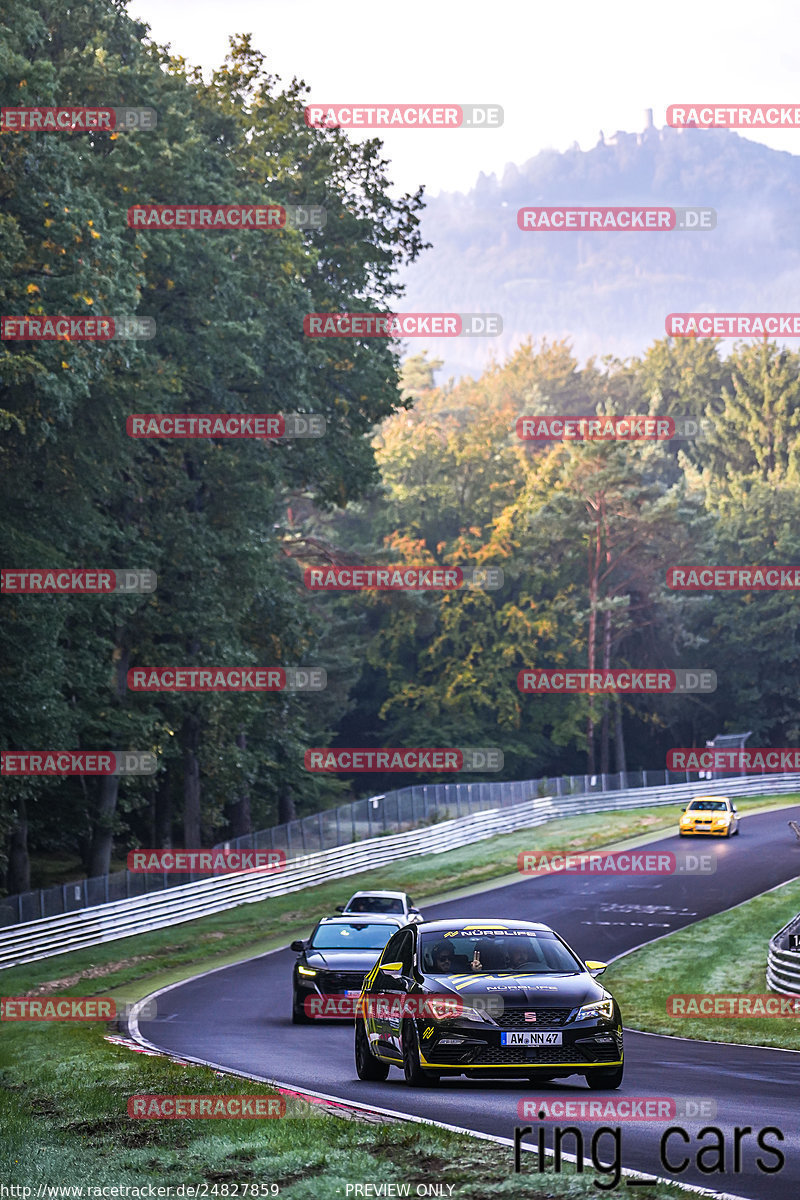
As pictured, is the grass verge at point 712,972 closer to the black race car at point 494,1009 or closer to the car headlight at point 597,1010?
the black race car at point 494,1009

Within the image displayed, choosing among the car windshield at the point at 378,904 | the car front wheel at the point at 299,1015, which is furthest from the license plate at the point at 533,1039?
the car windshield at the point at 378,904

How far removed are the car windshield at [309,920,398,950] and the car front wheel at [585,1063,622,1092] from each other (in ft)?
32.6

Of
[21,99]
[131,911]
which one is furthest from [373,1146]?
[131,911]

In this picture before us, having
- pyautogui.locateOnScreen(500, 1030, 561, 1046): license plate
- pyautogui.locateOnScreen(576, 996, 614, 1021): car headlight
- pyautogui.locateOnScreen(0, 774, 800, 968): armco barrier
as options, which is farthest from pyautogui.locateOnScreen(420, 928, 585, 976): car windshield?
pyautogui.locateOnScreen(0, 774, 800, 968): armco barrier

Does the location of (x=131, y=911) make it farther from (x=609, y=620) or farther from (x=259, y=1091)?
(x=609, y=620)

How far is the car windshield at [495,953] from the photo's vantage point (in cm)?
1252

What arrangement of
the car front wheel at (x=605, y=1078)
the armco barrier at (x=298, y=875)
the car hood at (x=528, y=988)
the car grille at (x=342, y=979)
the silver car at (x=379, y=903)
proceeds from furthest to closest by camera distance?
the armco barrier at (x=298, y=875)
the silver car at (x=379, y=903)
the car grille at (x=342, y=979)
the car front wheel at (x=605, y=1078)
the car hood at (x=528, y=988)

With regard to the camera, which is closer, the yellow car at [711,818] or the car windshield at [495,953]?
the car windshield at [495,953]

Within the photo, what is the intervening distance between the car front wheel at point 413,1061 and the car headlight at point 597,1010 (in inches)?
52.6

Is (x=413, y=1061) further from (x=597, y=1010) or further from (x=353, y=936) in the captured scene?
(x=353, y=936)

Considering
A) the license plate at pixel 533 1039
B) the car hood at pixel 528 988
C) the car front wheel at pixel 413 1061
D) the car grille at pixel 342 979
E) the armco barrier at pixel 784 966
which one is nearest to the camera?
the license plate at pixel 533 1039

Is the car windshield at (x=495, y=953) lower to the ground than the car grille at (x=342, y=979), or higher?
higher

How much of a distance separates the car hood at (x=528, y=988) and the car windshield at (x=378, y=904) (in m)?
14.6

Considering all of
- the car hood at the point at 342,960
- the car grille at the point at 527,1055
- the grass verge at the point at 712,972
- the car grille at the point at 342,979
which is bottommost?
the grass verge at the point at 712,972
